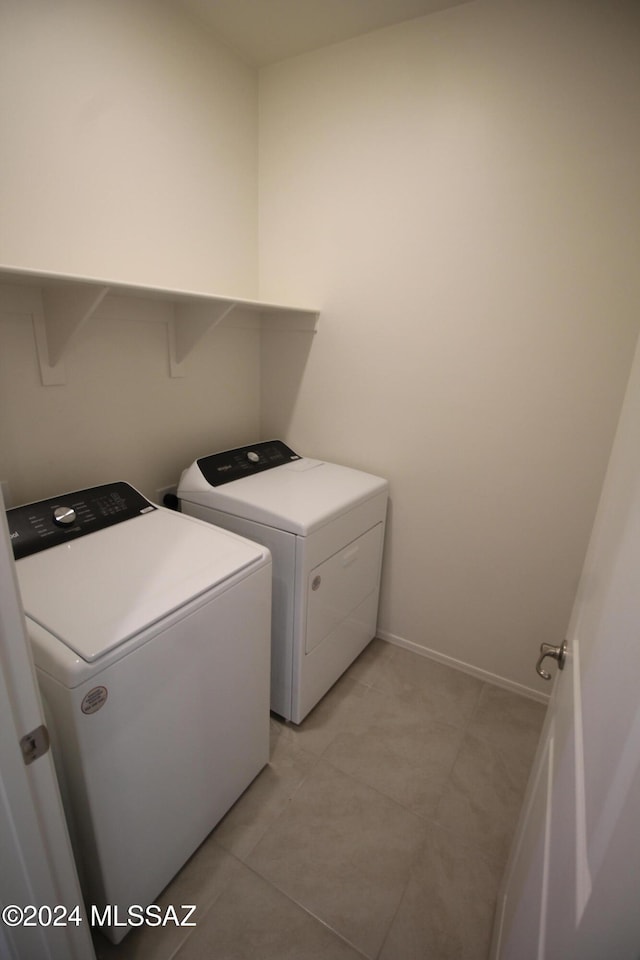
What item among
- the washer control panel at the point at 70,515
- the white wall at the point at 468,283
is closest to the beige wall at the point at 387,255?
the white wall at the point at 468,283

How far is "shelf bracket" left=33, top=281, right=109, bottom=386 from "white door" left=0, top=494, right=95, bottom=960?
921 mm

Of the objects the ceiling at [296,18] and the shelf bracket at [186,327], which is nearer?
the ceiling at [296,18]

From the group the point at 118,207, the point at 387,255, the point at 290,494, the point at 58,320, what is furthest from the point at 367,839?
the point at 118,207

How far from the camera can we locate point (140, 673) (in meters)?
0.93

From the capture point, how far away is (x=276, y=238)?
6.54 ft

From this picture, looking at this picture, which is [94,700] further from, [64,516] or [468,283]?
[468,283]

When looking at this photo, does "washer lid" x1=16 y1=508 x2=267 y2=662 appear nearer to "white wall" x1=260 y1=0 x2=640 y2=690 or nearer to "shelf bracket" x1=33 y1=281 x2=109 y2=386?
"shelf bracket" x1=33 y1=281 x2=109 y2=386

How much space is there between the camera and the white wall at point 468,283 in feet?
4.55

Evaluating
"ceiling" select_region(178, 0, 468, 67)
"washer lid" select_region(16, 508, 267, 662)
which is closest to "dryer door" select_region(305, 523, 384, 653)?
"washer lid" select_region(16, 508, 267, 662)

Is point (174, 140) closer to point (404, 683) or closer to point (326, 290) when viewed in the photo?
point (326, 290)

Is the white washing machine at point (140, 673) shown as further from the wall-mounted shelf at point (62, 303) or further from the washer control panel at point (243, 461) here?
the wall-mounted shelf at point (62, 303)

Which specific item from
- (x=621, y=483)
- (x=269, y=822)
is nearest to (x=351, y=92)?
(x=621, y=483)

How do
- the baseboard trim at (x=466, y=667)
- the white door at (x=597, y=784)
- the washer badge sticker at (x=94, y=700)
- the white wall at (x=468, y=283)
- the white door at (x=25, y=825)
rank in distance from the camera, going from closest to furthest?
the white door at (x=597, y=784), the white door at (x=25, y=825), the washer badge sticker at (x=94, y=700), the white wall at (x=468, y=283), the baseboard trim at (x=466, y=667)

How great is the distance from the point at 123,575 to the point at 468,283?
154 centimetres
